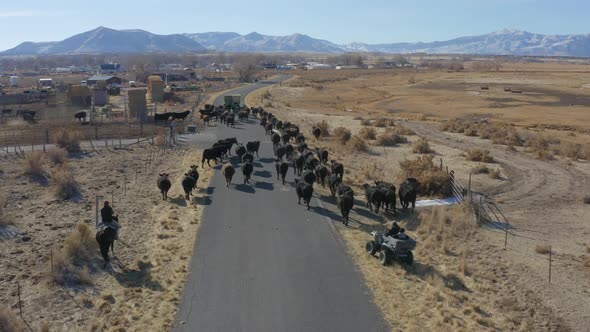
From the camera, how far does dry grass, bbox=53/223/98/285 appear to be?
15953mm

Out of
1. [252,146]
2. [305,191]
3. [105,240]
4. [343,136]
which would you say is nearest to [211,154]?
[252,146]

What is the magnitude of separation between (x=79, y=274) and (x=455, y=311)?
1085cm

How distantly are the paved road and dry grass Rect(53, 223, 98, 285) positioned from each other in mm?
3247

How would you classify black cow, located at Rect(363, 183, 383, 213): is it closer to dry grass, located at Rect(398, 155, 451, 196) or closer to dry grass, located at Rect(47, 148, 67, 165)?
dry grass, located at Rect(398, 155, 451, 196)

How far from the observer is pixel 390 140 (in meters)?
43.9

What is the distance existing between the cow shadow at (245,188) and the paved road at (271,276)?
1.81 meters

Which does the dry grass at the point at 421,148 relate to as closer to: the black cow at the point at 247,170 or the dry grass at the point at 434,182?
the dry grass at the point at 434,182

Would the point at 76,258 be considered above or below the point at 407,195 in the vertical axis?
below

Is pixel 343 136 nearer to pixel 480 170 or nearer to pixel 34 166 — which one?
pixel 480 170

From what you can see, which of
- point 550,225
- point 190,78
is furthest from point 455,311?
point 190,78

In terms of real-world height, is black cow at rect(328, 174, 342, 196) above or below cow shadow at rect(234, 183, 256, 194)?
above

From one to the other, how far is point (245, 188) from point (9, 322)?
15.8 metres

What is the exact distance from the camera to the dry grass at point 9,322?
41.7 ft

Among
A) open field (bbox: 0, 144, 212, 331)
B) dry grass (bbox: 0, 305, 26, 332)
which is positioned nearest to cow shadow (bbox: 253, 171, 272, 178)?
open field (bbox: 0, 144, 212, 331)
